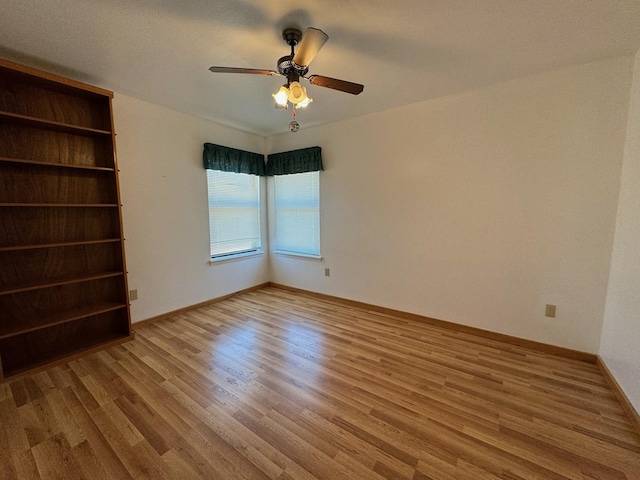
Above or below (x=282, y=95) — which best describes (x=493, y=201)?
below

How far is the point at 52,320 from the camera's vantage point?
209cm

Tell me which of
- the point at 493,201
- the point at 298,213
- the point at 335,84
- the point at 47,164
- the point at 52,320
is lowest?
the point at 52,320

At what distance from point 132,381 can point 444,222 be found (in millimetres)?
3121

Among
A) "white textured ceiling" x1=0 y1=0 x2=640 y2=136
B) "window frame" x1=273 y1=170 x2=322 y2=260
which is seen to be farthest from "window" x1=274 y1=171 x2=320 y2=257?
"white textured ceiling" x1=0 y1=0 x2=640 y2=136

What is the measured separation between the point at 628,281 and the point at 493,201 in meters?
1.06

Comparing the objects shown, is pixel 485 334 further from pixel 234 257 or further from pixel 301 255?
pixel 234 257

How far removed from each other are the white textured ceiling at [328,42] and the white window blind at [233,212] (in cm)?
130

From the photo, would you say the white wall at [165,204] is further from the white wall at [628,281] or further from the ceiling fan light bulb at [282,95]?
the white wall at [628,281]

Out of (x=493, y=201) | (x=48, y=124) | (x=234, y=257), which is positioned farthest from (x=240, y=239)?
(x=493, y=201)

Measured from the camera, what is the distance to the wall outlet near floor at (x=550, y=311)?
2.24 m

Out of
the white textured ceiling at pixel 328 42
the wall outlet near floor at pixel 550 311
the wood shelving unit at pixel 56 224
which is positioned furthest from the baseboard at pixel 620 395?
the wood shelving unit at pixel 56 224

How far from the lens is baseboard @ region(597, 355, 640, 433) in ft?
4.91

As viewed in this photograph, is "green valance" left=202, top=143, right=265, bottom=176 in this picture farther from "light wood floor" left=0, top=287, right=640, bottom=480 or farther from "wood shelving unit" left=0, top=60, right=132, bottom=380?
"light wood floor" left=0, top=287, right=640, bottom=480

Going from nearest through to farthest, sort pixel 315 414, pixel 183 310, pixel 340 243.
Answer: pixel 315 414 → pixel 183 310 → pixel 340 243
